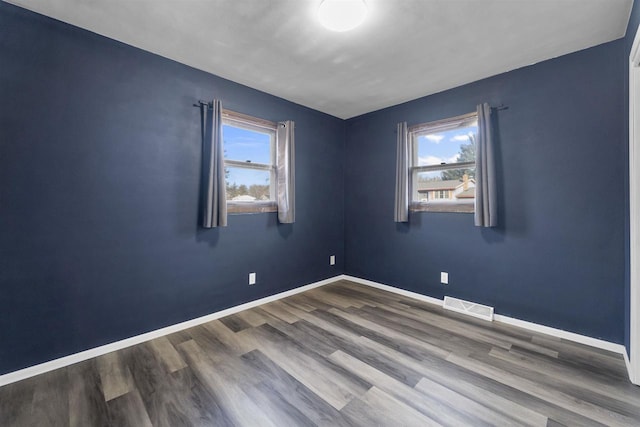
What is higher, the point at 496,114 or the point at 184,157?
the point at 496,114

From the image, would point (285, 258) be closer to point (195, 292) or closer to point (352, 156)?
point (195, 292)

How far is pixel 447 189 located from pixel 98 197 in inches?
138

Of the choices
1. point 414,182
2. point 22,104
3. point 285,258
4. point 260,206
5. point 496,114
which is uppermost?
point 496,114

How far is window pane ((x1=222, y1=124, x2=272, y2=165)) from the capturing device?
9.82 feet

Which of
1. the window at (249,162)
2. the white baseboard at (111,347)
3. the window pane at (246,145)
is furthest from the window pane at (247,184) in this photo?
the white baseboard at (111,347)

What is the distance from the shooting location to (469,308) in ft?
9.71

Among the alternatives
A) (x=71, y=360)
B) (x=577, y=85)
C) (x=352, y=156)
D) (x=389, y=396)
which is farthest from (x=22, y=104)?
(x=577, y=85)

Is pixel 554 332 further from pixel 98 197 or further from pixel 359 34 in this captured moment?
pixel 98 197

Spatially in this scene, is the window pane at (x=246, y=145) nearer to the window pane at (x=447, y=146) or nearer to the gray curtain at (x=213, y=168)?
the gray curtain at (x=213, y=168)

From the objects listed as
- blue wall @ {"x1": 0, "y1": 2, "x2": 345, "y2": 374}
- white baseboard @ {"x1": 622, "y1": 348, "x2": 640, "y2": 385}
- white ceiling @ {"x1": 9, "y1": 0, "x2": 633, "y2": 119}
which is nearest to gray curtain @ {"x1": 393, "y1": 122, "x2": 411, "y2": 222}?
white ceiling @ {"x1": 9, "y1": 0, "x2": 633, "y2": 119}

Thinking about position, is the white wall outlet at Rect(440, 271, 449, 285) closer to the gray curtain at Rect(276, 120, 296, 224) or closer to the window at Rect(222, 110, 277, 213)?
the gray curtain at Rect(276, 120, 296, 224)

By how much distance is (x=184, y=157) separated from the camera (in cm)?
264

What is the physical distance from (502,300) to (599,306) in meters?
0.71

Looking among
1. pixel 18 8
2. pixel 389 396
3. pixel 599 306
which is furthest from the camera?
pixel 599 306
